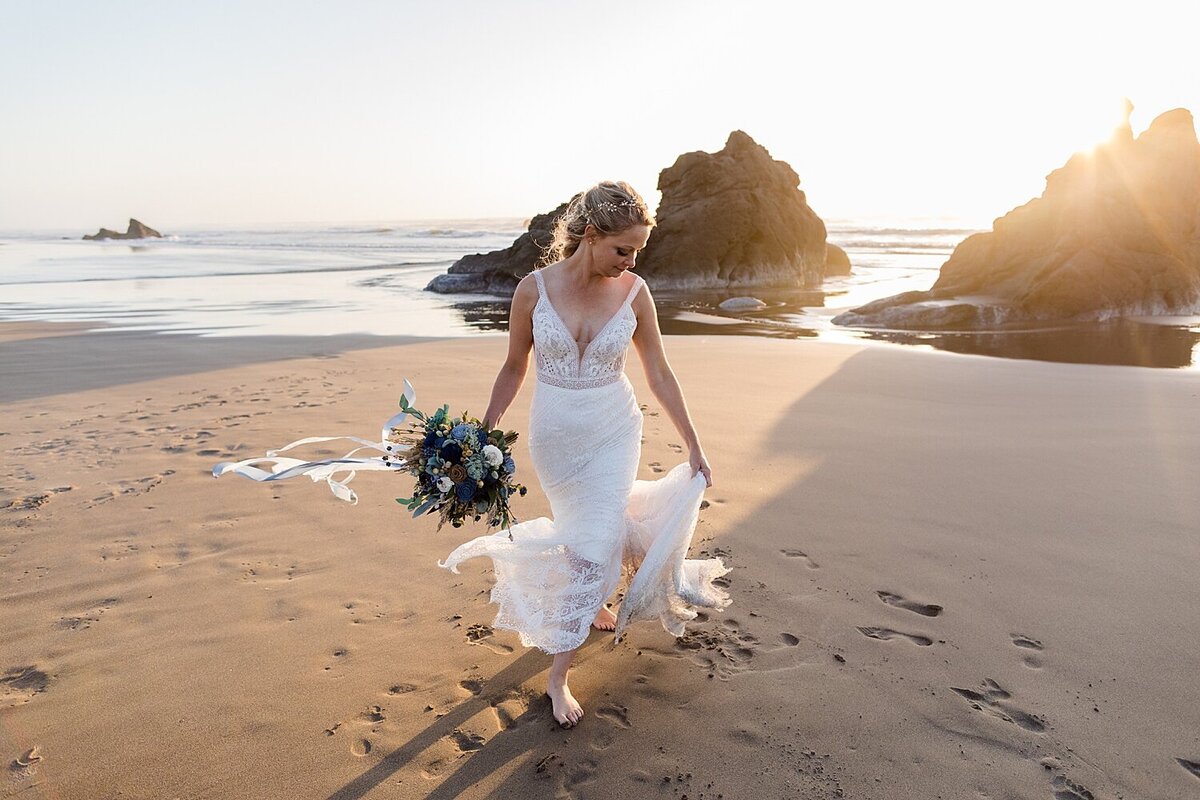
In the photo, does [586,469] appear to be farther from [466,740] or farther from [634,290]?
[466,740]

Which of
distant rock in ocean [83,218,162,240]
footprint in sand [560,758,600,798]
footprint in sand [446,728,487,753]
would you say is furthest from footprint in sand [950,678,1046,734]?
distant rock in ocean [83,218,162,240]

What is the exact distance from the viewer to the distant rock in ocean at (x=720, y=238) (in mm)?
26516

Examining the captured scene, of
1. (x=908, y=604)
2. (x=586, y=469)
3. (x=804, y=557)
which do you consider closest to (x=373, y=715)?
(x=586, y=469)

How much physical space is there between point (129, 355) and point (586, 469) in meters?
10.5

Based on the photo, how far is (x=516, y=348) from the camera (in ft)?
11.4

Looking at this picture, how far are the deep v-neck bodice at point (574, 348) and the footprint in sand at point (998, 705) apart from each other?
209cm

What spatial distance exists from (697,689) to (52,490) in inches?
199

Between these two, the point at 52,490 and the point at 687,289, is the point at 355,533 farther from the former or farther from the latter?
the point at 687,289

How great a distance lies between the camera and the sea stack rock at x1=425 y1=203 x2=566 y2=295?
24.2m

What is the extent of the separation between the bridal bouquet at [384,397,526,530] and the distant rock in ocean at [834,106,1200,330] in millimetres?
13400

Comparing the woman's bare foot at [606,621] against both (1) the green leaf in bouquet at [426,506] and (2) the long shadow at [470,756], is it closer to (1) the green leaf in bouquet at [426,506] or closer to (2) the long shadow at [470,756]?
(2) the long shadow at [470,756]

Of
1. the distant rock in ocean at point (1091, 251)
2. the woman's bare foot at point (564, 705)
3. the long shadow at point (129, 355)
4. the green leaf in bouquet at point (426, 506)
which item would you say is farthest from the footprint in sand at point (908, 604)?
the distant rock in ocean at point (1091, 251)

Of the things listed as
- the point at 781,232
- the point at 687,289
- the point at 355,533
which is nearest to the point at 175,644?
the point at 355,533

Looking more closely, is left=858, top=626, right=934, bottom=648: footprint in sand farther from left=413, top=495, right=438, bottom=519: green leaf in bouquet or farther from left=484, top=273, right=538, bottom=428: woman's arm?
left=413, top=495, right=438, bottom=519: green leaf in bouquet
